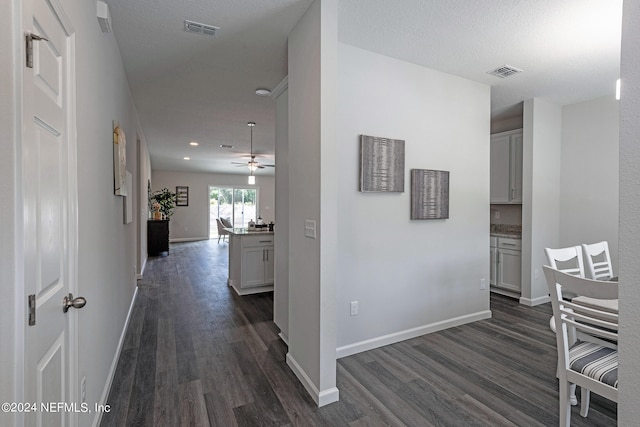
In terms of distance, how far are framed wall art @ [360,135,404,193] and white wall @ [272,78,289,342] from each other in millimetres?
742

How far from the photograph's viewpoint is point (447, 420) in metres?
1.80

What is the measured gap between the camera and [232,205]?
11.8m

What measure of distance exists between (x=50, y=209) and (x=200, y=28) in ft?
6.04

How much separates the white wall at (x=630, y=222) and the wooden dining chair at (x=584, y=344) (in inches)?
30.5

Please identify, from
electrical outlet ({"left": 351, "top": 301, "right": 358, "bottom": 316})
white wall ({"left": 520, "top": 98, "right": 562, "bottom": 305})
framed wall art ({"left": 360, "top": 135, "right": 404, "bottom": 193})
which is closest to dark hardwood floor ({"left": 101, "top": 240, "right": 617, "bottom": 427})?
electrical outlet ({"left": 351, "top": 301, "right": 358, "bottom": 316})

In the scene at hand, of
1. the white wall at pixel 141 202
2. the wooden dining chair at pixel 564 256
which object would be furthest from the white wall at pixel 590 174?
the white wall at pixel 141 202

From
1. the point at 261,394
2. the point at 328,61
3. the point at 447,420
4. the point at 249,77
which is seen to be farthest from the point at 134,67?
the point at 447,420

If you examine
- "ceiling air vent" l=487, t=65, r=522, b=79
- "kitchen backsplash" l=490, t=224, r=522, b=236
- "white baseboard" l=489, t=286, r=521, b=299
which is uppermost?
"ceiling air vent" l=487, t=65, r=522, b=79

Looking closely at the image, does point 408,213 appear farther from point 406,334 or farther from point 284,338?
point 284,338

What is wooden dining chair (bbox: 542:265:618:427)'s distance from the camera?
4.52 feet

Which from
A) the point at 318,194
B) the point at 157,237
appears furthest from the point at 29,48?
the point at 157,237

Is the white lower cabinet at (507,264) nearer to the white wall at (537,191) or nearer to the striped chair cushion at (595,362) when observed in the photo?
the white wall at (537,191)

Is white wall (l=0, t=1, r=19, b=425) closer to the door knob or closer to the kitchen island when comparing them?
the door knob

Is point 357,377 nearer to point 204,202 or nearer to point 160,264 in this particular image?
point 160,264
